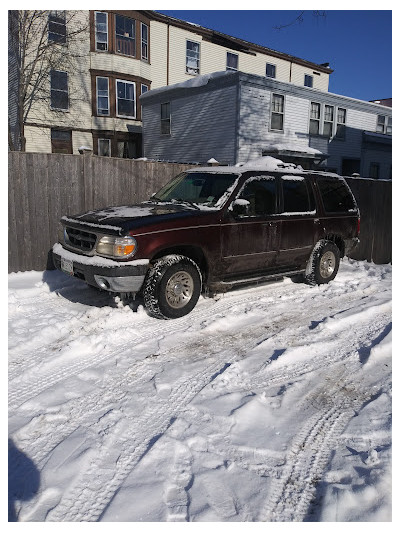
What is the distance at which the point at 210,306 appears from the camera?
573 cm

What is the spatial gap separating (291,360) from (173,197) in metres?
3.17

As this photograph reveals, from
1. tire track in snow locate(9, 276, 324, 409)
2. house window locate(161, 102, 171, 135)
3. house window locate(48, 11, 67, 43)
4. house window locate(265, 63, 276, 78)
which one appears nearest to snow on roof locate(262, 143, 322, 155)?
house window locate(161, 102, 171, 135)

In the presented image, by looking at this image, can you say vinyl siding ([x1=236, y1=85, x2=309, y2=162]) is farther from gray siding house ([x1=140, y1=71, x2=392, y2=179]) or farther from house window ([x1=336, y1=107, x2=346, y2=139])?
house window ([x1=336, y1=107, x2=346, y2=139])

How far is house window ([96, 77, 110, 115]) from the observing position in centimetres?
2164

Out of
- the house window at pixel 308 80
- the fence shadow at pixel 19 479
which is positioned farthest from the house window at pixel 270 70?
the fence shadow at pixel 19 479

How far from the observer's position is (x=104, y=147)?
22.4 m

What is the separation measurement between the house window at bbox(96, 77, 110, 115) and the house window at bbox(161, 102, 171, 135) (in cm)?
330

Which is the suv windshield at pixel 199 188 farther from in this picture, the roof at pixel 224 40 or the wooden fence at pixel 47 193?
the roof at pixel 224 40

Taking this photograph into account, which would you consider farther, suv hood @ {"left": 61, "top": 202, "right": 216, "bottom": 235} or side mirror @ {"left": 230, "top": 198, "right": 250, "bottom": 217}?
side mirror @ {"left": 230, "top": 198, "right": 250, "bottom": 217}

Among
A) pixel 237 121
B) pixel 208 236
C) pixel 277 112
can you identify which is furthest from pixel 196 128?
pixel 208 236

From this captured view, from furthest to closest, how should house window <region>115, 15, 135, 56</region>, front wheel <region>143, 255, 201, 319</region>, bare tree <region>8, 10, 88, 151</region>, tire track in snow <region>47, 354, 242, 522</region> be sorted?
house window <region>115, 15, 135, 56</region>, bare tree <region>8, 10, 88, 151</region>, front wheel <region>143, 255, 201, 319</region>, tire track in snow <region>47, 354, 242, 522</region>

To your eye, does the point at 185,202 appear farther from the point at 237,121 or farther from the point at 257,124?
the point at 257,124

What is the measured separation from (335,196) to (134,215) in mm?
3952

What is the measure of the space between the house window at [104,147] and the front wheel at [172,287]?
62.2 ft
